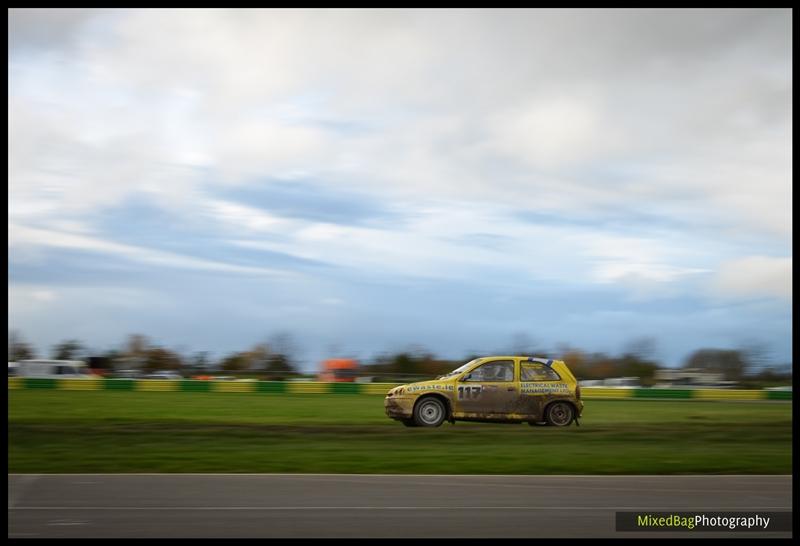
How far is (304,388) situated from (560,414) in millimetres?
16795

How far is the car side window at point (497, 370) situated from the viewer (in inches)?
713

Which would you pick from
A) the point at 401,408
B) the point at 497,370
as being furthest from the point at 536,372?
the point at 401,408

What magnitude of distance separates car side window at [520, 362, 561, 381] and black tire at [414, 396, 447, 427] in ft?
5.94

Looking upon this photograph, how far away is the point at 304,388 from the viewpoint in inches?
1321

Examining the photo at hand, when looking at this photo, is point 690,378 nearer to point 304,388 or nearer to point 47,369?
point 304,388

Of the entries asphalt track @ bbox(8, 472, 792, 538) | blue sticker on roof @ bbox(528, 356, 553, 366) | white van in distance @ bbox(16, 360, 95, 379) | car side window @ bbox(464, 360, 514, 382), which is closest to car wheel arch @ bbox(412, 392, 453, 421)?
car side window @ bbox(464, 360, 514, 382)

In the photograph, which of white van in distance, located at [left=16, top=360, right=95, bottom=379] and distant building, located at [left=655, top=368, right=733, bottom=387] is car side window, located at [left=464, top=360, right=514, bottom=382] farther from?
white van in distance, located at [left=16, top=360, right=95, bottom=379]

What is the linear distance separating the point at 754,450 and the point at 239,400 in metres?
16.4

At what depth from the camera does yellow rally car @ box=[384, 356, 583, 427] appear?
18.0 metres

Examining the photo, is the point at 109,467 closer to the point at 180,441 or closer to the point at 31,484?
the point at 31,484

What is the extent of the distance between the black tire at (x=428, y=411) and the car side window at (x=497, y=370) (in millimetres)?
1062

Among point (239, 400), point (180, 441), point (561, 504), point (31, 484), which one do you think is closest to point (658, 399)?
point (239, 400)

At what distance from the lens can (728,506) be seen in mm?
10336
